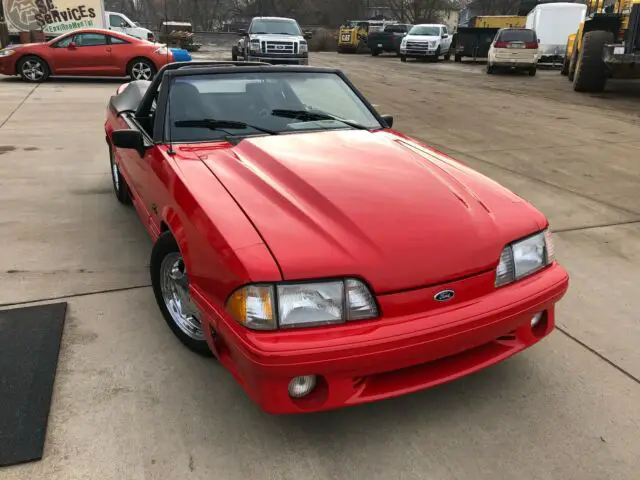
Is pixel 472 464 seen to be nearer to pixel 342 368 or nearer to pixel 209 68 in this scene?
pixel 342 368

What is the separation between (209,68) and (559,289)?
248 centimetres

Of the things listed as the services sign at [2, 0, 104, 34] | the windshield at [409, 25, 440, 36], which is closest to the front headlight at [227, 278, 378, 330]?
the services sign at [2, 0, 104, 34]

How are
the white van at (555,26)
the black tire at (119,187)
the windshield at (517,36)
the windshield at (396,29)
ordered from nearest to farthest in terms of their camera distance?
the black tire at (119,187)
the windshield at (517,36)
the white van at (555,26)
the windshield at (396,29)

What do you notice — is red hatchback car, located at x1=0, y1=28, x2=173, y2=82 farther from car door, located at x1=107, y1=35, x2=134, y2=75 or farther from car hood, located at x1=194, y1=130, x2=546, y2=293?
car hood, located at x1=194, y1=130, x2=546, y2=293

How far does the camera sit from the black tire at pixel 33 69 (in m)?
13.8

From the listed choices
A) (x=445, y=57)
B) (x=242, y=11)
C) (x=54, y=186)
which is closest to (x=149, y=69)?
(x=54, y=186)

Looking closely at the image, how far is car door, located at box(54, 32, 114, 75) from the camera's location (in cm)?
1391

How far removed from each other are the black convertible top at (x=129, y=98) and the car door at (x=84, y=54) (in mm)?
10142

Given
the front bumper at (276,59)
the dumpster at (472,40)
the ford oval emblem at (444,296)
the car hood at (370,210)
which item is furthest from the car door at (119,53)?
the dumpster at (472,40)

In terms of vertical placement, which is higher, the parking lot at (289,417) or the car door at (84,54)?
the car door at (84,54)

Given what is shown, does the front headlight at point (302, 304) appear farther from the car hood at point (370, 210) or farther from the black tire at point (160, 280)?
the black tire at point (160, 280)

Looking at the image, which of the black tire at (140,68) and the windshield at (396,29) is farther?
the windshield at (396,29)

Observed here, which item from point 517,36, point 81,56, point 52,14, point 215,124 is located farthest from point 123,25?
point 215,124

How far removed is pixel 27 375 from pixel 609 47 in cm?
1272
